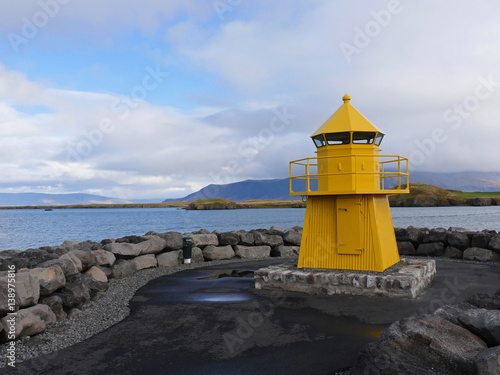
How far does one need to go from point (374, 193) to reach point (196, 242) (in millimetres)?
8209

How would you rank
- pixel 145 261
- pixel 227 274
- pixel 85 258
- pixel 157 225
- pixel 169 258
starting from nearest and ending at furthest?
1. pixel 85 258
2. pixel 227 274
3. pixel 145 261
4. pixel 169 258
5. pixel 157 225

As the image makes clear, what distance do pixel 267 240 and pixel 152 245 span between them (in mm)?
5033

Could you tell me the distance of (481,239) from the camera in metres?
14.8

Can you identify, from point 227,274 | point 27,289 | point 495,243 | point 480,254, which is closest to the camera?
point 27,289

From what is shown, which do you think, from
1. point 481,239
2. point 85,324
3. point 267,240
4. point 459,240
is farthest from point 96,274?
point 481,239

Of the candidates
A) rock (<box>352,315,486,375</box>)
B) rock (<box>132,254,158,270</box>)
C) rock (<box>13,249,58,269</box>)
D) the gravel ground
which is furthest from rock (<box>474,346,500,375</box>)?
rock (<box>132,254,158,270</box>)

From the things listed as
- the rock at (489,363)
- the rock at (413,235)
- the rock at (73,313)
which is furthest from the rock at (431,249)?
the rock at (73,313)

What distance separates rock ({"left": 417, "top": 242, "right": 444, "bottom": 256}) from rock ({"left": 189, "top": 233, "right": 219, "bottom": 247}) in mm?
8443

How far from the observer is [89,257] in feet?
38.0

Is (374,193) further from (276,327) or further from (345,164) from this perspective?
(276,327)

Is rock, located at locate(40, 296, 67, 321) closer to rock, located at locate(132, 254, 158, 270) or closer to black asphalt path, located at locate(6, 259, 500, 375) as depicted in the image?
black asphalt path, located at locate(6, 259, 500, 375)

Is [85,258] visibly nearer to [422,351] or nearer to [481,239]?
[422,351]

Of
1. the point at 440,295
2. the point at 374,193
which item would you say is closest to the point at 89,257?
the point at 374,193

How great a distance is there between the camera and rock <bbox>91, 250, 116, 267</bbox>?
1215 centimetres
